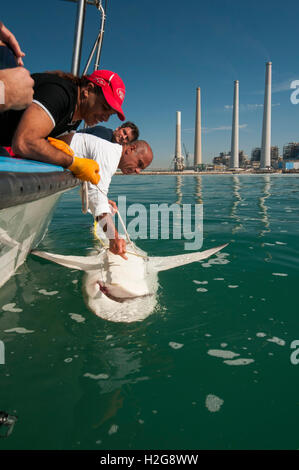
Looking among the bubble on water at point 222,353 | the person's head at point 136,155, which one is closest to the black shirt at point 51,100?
the person's head at point 136,155

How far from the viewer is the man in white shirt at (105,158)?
3688 mm

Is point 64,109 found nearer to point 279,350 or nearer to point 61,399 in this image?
point 61,399

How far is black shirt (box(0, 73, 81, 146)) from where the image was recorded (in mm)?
2414

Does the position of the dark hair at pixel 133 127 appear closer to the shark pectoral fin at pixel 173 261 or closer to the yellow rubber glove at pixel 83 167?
the yellow rubber glove at pixel 83 167

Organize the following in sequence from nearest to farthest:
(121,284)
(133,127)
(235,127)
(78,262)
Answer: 1. (121,284)
2. (78,262)
3. (133,127)
4. (235,127)

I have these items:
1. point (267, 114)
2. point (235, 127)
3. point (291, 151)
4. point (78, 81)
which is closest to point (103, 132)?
point (78, 81)

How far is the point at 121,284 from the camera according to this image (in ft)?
9.23

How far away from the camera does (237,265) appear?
4.22 m

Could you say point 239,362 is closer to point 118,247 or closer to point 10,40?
point 118,247

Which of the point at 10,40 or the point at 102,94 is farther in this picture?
the point at 102,94

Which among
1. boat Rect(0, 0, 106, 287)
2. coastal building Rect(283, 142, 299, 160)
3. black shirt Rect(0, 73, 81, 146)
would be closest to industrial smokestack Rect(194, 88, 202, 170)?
coastal building Rect(283, 142, 299, 160)

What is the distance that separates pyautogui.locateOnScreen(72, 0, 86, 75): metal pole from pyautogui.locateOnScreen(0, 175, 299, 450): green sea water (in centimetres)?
661

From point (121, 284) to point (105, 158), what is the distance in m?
2.00
